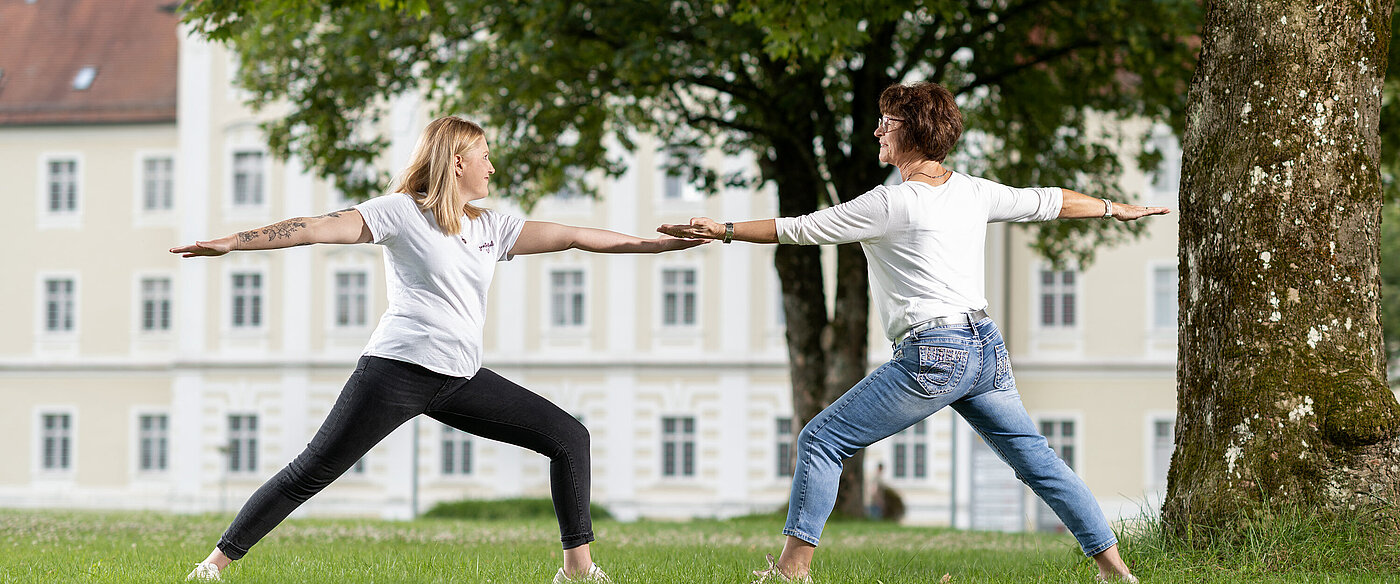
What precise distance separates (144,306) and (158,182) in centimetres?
356

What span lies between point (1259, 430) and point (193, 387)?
35995 mm

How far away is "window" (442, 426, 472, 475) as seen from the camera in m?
36.2

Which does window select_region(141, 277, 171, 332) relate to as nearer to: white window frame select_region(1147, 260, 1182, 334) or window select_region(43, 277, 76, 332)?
window select_region(43, 277, 76, 332)

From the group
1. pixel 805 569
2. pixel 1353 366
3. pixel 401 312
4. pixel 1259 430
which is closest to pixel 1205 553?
pixel 1259 430

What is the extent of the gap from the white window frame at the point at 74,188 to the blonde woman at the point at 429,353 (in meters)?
37.9

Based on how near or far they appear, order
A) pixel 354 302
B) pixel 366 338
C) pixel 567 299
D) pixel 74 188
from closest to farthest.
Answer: pixel 366 338 → pixel 567 299 → pixel 354 302 → pixel 74 188

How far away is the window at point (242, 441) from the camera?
3756 centimetres

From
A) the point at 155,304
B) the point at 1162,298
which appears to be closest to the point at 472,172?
the point at 1162,298

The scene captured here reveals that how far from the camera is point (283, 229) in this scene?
15.4ft

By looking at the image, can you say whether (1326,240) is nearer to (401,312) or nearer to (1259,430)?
(1259,430)

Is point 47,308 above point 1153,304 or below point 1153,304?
below

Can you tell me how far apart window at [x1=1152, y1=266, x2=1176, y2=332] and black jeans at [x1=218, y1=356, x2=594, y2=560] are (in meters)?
32.0

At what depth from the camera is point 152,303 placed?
38.9 meters

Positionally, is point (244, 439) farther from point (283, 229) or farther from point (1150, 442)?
point (283, 229)
